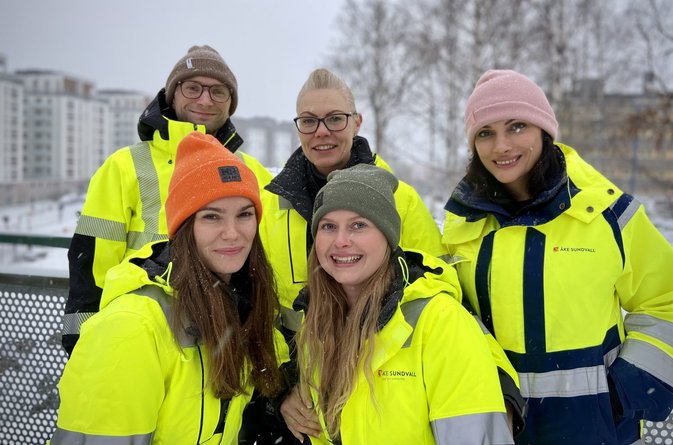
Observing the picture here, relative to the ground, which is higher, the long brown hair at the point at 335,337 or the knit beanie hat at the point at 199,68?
the knit beanie hat at the point at 199,68

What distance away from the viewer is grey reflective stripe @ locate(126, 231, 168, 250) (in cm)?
290

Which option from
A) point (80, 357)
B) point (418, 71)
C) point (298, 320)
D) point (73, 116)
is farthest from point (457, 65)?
point (73, 116)

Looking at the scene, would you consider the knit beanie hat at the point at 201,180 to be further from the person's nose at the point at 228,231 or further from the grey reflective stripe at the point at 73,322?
the grey reflective stripe at the point at 73,322

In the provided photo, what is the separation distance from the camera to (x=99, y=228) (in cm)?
285

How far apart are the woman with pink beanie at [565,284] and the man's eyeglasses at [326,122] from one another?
76cm

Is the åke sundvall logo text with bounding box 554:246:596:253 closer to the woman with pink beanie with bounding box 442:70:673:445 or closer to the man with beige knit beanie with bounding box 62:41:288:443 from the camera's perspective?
the woman with pink beanie with bounding box 442:70:673:445

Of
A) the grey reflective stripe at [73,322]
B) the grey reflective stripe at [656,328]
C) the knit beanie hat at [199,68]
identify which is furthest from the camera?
the knit beanie hat at [199,68]

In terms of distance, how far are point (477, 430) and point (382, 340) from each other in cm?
44

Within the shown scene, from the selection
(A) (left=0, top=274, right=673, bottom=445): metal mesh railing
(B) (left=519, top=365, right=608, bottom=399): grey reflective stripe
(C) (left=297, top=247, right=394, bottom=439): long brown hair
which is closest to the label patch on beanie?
(C) (left=297, top=247, right=394, bottom=439): long brown hair

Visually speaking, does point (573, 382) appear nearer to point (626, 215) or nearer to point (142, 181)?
point (626, 215)

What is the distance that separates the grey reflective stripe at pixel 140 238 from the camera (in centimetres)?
290

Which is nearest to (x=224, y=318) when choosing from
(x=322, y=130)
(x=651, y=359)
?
(x=322, y=130)

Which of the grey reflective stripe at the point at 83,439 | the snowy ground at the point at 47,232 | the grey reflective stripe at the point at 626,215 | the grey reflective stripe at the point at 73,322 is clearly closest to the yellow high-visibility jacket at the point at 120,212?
the grey reflective stripe at the point at 73,322

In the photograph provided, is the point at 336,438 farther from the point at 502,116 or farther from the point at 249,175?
the point at 502,116
